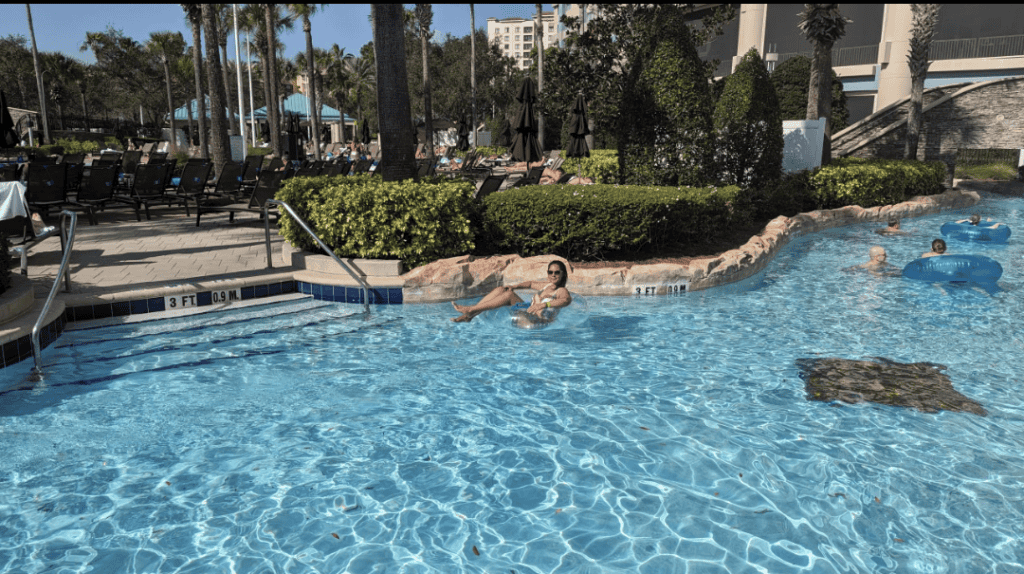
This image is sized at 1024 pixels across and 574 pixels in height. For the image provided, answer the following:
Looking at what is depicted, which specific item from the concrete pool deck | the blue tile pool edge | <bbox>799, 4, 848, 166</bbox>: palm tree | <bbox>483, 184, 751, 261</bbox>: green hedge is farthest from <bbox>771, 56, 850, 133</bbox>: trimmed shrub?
the blue tile pool edge

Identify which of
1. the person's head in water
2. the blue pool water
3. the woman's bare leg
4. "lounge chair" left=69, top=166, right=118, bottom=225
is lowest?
the blue pool water

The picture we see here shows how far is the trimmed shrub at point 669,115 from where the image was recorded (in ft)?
39.3

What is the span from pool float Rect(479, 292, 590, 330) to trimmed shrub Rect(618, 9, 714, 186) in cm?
582

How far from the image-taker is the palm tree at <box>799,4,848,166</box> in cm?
1803

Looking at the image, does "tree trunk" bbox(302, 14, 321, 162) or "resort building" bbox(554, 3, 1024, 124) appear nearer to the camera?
"tree trunk" bbox(302, 14, 321, 162)

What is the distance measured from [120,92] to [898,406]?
231 ft

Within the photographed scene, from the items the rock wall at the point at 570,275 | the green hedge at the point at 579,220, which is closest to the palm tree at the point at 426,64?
the green hedge at the point at 579,220

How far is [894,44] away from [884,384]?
31760 millimetres

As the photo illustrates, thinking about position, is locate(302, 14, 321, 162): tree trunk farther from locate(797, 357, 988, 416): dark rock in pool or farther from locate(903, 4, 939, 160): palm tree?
locate(797, 357, 988, 416): dark rock in pool

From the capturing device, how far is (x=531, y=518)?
3.84 m

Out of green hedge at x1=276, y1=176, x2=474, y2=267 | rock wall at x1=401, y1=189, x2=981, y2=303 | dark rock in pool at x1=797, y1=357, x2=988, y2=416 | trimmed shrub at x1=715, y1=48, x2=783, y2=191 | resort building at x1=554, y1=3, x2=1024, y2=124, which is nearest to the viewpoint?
dark rock in pool at x1=797, y1=357, x2=988, y2=416

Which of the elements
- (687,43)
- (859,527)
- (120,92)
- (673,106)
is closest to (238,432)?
(859,527)

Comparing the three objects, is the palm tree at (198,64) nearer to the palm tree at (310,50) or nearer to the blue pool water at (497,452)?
the palm tree at (310,50)

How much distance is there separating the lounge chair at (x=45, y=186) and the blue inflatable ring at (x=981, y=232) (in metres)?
15.4
